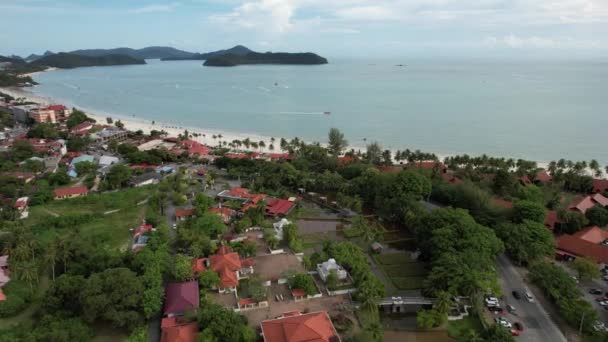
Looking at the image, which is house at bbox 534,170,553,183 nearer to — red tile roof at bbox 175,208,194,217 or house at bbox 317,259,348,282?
house at bbox 317,259,348,282

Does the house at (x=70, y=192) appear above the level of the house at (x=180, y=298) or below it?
above

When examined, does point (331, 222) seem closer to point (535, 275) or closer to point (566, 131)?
point (535, 275)

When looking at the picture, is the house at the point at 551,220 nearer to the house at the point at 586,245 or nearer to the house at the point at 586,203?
the house at the point at 586,245

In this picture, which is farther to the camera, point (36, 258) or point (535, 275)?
point (36, 258)

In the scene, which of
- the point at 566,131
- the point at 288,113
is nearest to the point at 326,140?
the point at 288,113

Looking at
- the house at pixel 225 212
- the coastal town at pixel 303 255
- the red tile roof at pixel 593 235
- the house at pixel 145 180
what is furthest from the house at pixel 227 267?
the red tile roof at pixel 593 235

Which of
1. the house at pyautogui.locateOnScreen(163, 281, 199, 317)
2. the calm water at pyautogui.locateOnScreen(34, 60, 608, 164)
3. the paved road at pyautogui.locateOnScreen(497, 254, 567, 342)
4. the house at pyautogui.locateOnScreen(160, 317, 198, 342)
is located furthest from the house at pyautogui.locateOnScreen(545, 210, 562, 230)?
the house at pyautogui.locateOnScreen(160, 317, 198, 342)
